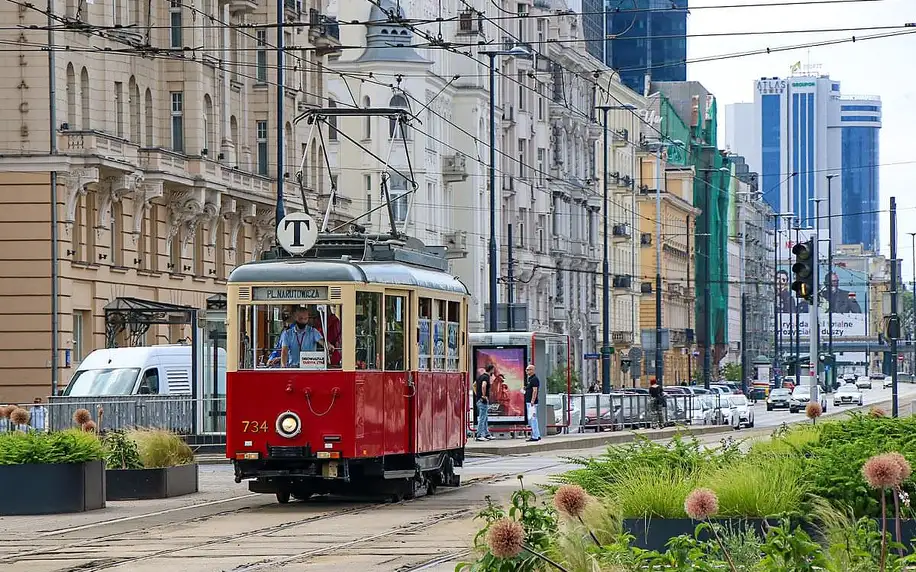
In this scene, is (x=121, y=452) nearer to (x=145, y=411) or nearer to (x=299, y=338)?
(x=299, y=338)

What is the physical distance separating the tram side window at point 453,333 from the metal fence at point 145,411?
32.8 feet

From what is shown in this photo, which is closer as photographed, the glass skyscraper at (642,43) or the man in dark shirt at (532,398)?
the man in dark shirt at (532,398)

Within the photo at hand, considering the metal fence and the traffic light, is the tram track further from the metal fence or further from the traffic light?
the metal fence

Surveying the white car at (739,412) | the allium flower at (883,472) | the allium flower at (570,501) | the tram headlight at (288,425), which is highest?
the allium flower at (883,472)

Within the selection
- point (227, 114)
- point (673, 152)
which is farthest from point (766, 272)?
point (227, 114)

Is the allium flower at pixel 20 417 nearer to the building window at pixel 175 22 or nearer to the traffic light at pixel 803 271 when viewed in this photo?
the traffic light at pixel 803 271

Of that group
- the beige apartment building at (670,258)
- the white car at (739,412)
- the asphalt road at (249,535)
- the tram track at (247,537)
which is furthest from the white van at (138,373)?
the beige apartment building at (670,258)

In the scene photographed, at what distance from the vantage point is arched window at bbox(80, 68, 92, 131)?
46812mm

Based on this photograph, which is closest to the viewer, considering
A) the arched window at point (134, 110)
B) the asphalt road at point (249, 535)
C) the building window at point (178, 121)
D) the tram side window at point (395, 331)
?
the asphalt road at point (249, 535)

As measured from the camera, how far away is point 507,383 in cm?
4153

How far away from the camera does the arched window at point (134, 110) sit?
5009cm


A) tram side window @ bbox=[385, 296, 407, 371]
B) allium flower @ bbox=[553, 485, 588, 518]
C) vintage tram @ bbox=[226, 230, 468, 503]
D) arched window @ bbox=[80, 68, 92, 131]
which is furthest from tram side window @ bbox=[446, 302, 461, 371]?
arched window @ bbox=[80, 68, 92, 131]

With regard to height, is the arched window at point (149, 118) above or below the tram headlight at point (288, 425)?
above

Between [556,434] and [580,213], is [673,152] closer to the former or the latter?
[580,213]
